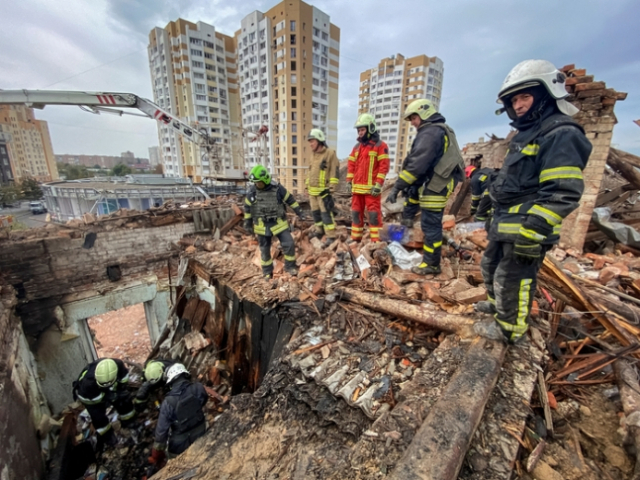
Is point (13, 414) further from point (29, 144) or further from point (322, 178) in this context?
point (29, 144)

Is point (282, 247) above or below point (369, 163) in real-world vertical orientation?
below

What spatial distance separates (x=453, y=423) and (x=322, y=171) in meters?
3.83

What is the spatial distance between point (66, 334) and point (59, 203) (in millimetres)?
12898

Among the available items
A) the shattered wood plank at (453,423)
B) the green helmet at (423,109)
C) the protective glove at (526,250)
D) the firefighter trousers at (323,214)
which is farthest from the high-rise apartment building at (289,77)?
the shattered wood plank at (453,423)

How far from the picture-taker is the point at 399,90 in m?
41.1

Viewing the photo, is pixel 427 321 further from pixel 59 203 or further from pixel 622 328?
pixel 59 203

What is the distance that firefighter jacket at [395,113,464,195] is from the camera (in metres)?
2.94

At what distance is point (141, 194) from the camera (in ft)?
44.9

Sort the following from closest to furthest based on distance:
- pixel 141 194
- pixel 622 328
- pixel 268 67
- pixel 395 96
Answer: pixel 622 328, pixel 141 194, pixel 268 67, pixel 395 96

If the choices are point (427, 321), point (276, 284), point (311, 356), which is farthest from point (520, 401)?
point (276, 284)

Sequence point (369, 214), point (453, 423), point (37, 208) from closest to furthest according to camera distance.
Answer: point (453, 423), point (369, 214), point (37, 208)

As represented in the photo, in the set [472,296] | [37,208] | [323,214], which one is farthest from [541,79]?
[37,208]

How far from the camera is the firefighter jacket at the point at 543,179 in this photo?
1.60 meters

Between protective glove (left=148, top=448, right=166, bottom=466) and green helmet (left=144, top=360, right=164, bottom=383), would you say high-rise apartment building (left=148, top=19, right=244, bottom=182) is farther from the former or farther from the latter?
protective glove (left=148, top=448, right=166, bottom=466)
